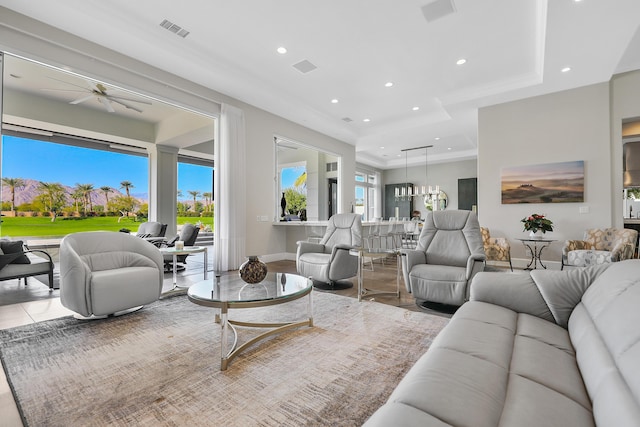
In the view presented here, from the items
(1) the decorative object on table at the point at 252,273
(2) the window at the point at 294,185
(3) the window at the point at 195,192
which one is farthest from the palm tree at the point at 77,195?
(1) the decorative object on table at the point at 252,273

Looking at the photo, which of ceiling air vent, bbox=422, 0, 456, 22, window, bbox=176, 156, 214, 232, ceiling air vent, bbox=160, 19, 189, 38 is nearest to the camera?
ceiling air vent, bbox=422, 0, 456, 22

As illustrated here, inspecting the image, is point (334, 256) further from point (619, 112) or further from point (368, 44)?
point (619, 112)

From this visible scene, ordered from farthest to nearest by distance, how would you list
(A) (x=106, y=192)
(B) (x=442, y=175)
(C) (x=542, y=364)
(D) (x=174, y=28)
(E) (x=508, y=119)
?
(B) (x=442, y=175) → (A) (x=106, y=192) → (E) (x=508, y=119) → (D) (x=174, y=28) → (C) (x=542, y=364)

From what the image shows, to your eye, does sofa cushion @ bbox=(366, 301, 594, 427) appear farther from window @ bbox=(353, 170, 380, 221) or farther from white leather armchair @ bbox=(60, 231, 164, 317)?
window @ bbox=(353, 170, 380, 221)

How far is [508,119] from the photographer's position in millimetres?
5680

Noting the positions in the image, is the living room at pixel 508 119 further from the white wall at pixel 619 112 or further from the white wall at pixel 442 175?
the white wall at pixel 442 175

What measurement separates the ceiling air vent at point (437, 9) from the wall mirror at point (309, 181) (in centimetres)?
618

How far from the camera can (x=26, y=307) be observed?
3182 millimetres

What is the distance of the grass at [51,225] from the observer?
6641 millimetres

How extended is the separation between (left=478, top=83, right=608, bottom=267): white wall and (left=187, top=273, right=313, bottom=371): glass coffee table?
4760 millimetres

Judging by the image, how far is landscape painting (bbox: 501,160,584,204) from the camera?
5.08 meters

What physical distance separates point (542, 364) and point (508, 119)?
5771mm

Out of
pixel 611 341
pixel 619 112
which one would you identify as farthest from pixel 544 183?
pixel 611 341

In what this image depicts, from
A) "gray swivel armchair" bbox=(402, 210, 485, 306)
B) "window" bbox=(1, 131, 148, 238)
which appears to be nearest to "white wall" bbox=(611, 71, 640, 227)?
"gray swivel armchair" bbox=(402, 210, 485, 306)
